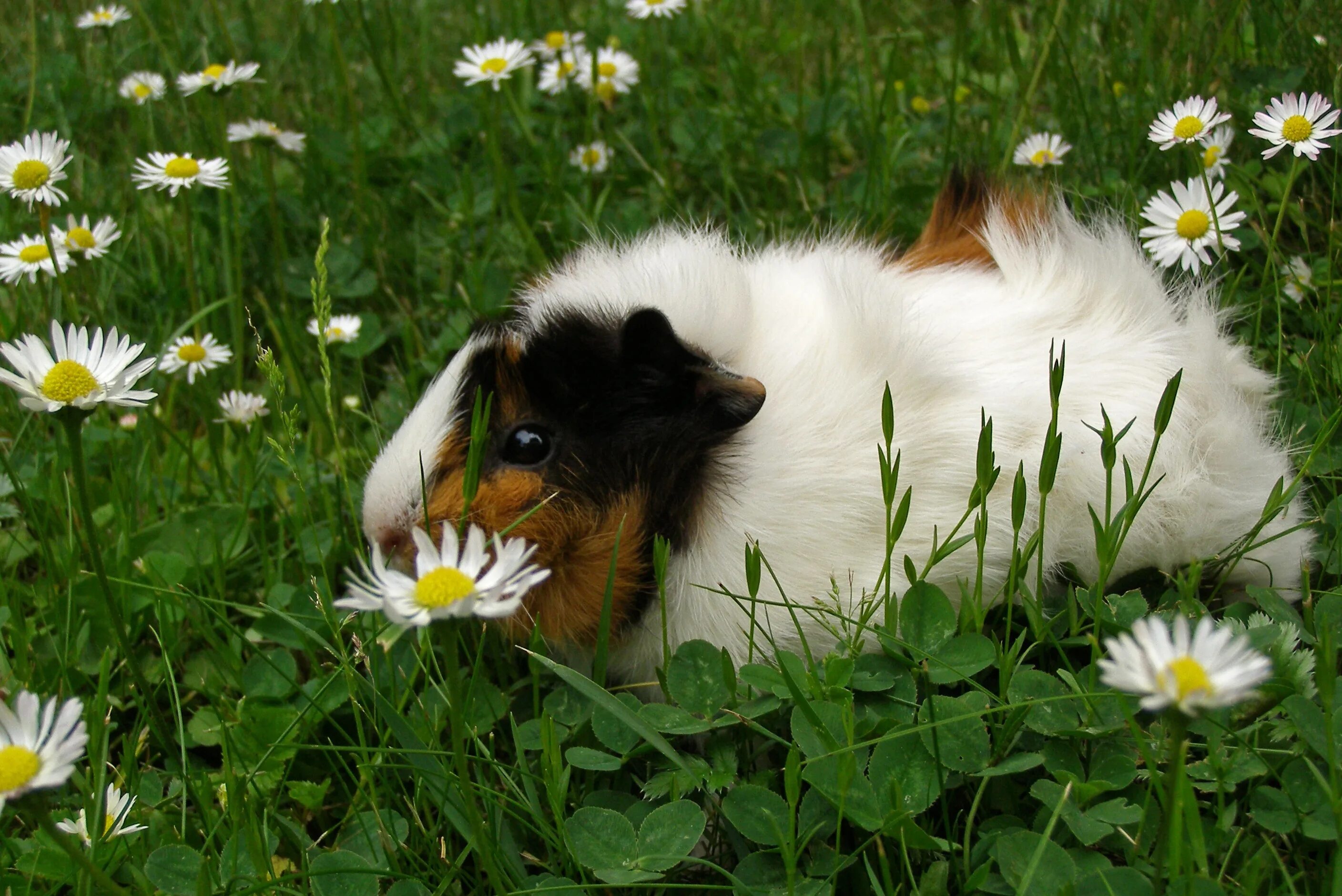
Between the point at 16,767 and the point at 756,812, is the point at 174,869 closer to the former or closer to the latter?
the point at 16,767

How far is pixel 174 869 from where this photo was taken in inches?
65.3

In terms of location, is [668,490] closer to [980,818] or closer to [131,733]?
[980,818]

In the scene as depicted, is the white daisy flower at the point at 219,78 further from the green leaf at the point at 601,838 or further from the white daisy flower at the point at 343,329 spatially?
the green leaf at the point at 601,838

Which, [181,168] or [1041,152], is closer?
[181,168]

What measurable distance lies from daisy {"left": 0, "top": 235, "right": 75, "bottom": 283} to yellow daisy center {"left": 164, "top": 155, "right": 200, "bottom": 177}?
33 centimetres

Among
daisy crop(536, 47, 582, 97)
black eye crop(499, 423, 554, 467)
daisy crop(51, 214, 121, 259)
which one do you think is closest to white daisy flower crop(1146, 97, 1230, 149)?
black eye crop(499, 423, 554, 467)

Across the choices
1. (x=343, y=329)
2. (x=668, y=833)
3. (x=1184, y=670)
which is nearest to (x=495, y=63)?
(x=343, y=329)

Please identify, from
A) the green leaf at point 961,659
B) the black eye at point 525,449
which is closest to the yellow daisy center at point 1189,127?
the green leaf at point 961,659

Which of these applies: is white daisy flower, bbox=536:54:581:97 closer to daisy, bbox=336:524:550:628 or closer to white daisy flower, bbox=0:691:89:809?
daisy, bbox=336:524:550:628

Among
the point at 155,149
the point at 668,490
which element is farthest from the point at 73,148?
the point at 668,490

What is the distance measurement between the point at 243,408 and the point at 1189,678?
8.31ft

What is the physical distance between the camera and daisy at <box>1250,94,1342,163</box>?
217 cm

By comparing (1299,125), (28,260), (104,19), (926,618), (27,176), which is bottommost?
(926,618)

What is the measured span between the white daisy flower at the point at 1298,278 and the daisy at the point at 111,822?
2776 mm
